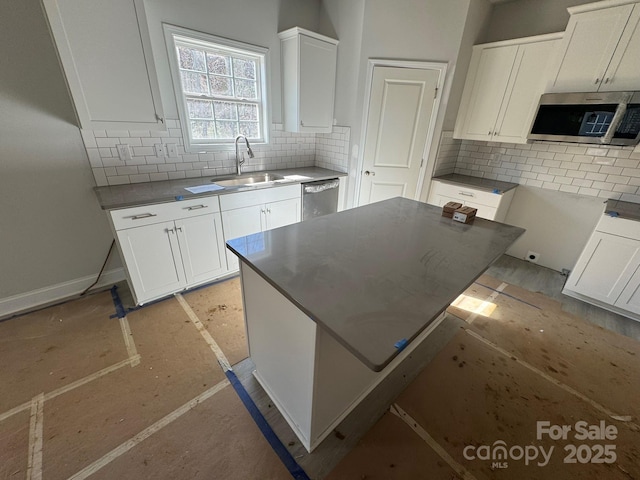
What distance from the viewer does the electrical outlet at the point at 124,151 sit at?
2.30 meters

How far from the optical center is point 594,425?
1536mm

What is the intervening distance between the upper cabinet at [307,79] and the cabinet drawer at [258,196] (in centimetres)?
82

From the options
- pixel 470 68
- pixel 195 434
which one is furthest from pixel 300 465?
pixel 470 68

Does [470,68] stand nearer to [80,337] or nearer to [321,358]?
[321,358]

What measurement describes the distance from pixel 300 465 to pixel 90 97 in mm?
2689

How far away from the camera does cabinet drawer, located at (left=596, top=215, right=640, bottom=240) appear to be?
222cm

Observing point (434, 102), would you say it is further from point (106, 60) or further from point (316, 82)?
point (106, 60)

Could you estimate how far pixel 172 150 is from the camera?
2.58 meters

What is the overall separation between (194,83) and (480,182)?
348 cm

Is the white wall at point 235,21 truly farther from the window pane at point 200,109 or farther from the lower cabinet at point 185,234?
the lower cabinet at point 185,234

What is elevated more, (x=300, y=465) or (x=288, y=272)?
(x=288, y=272)

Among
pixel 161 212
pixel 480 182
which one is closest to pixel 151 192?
pixel 161 212

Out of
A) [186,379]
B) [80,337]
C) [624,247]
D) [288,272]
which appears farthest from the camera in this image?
[624,247]

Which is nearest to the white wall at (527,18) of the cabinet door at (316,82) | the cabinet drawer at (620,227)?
the cabinet door at (316,82)
